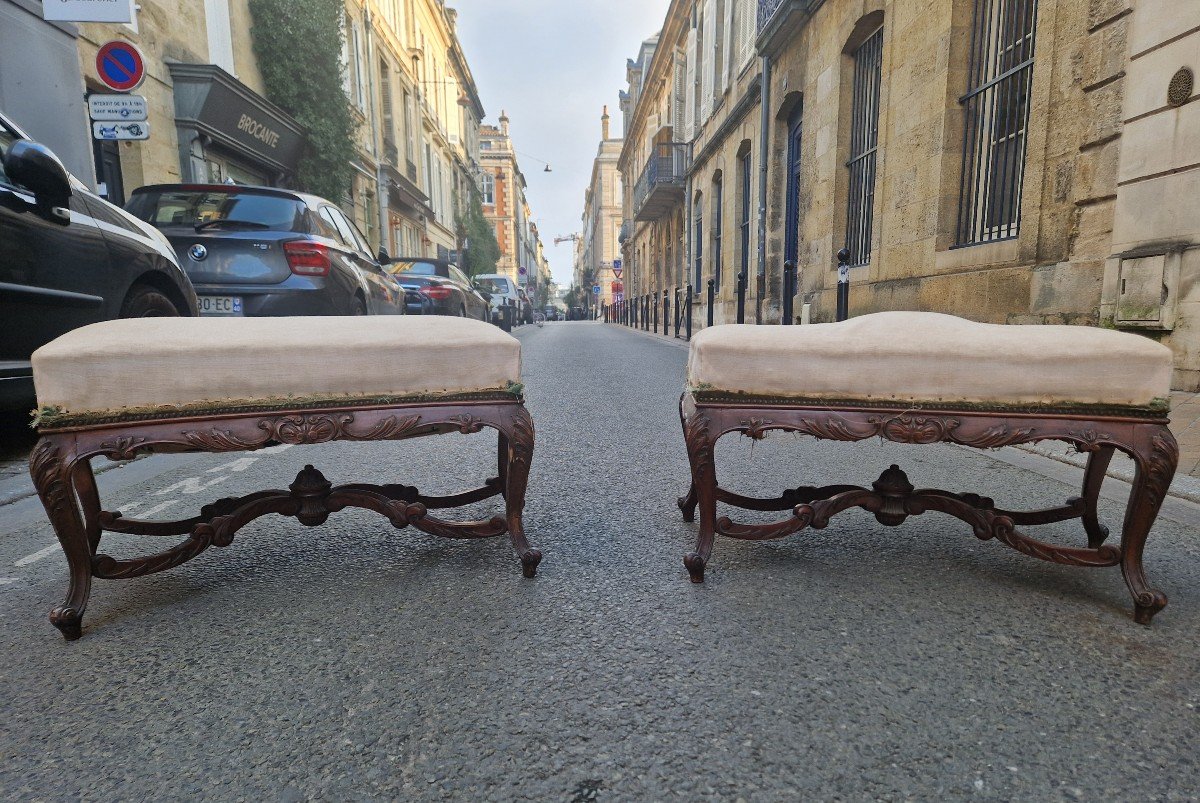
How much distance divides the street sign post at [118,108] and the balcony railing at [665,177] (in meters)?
18.8

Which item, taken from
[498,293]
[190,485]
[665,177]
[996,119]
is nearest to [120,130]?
[190,485]

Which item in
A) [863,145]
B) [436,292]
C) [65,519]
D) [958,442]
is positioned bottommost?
[65,519]

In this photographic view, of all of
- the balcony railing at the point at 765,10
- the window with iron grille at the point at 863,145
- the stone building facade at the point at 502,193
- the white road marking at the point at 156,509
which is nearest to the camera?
the white road marking at the point at 156,509

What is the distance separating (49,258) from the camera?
10.5ft

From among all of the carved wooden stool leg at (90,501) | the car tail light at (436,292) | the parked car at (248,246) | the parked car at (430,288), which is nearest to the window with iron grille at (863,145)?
the parked car at (430,288)

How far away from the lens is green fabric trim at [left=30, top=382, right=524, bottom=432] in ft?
5.02

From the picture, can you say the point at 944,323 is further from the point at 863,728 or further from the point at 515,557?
the point at 515,557

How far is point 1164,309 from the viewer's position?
14.7ft

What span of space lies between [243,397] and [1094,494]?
256cm

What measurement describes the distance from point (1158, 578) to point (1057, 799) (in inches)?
48.6

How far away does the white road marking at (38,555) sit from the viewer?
6.81 ft

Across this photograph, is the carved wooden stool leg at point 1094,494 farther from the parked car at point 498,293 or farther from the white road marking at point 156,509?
the parked car at point 498,293

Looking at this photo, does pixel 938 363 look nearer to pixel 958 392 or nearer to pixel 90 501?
pixel 958 392

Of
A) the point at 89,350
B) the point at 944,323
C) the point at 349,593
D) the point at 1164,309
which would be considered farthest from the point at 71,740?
the point at 1164,309
